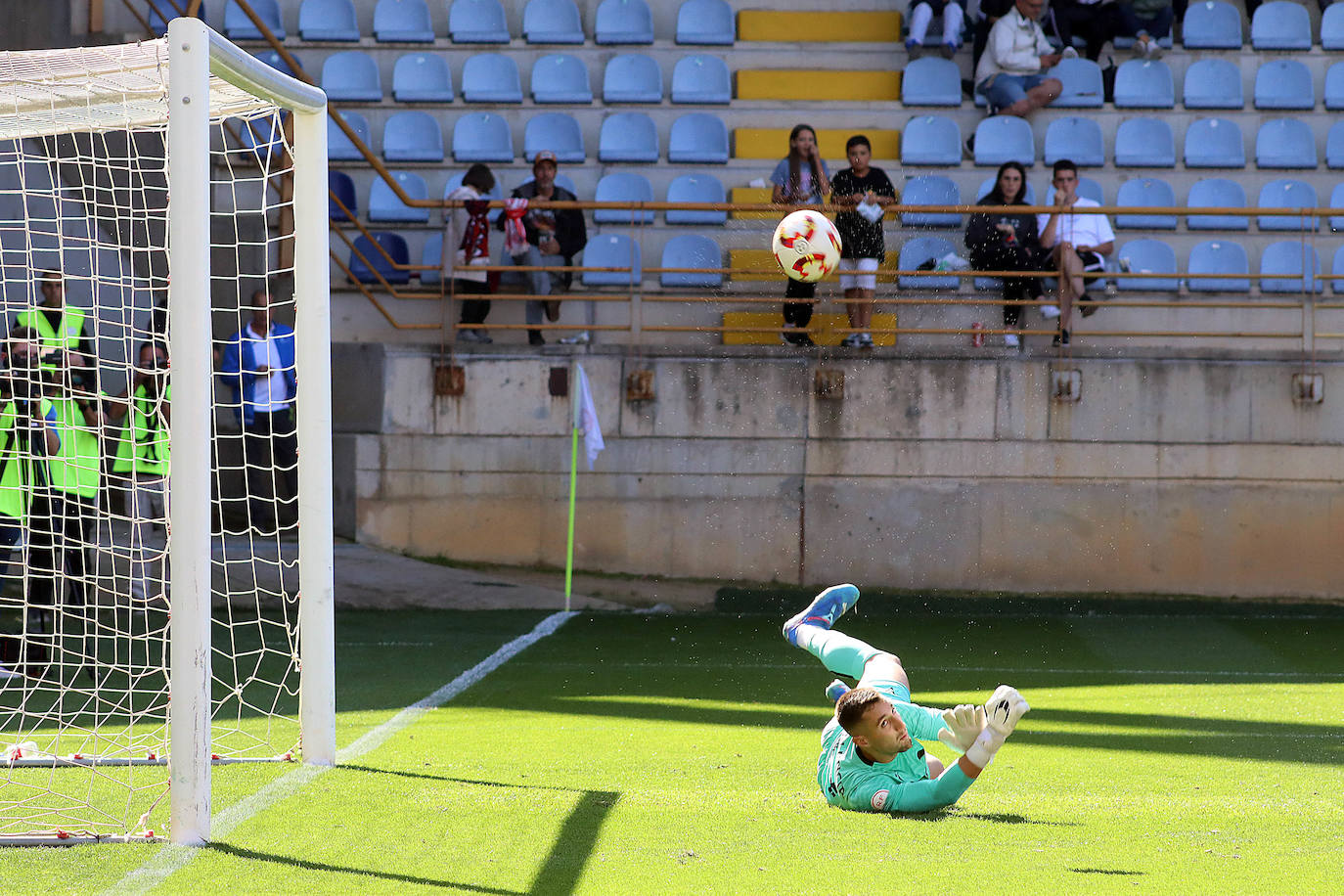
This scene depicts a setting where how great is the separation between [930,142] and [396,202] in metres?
5.20

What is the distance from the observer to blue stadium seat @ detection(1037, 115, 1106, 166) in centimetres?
1382

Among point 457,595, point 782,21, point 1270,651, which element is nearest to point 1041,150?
point 782,21

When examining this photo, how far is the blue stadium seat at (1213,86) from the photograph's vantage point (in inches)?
554

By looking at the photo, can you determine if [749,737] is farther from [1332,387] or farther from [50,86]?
[1332,387]

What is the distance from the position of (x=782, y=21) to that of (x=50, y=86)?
10.3 meters

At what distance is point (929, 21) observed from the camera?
14359 millimetres

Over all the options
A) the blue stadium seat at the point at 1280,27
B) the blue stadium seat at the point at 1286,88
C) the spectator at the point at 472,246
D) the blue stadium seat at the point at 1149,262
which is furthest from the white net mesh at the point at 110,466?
the blue stadium seat at the point at 1280,27

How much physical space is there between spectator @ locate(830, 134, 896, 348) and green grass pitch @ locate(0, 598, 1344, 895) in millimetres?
3567

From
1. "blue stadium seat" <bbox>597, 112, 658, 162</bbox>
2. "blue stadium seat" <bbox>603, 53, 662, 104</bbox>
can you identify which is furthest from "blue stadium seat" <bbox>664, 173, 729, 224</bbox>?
"blue stadium seat" <bbox>603, 53, 662, 104</bbox>

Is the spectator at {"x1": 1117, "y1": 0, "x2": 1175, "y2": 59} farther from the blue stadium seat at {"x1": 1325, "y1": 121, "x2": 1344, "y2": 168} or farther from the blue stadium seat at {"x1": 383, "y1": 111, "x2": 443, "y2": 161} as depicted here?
the blue stadium seat at {"x1": 383, "y1": 111, "x2": 443, "y2": 161}

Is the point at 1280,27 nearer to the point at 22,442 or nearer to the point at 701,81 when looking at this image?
the point at 701,81

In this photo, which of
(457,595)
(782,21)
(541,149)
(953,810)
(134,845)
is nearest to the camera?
(134,845)

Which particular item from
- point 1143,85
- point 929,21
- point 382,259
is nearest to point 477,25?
point 382,259

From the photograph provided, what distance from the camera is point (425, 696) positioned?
7.43m
